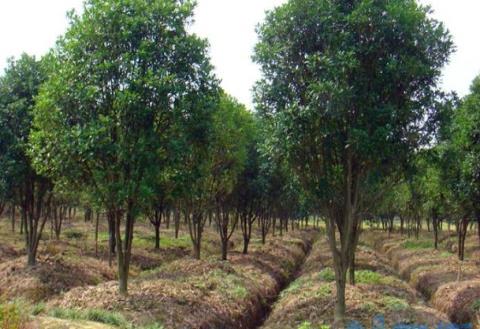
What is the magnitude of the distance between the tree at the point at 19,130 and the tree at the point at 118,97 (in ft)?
17.6

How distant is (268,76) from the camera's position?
1886 cm

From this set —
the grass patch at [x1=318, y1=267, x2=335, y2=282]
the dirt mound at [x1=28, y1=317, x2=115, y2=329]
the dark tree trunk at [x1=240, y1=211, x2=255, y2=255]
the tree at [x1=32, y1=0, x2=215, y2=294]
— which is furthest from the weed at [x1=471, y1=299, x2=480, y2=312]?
the dark tree trunk at [x1=240, y1=211, x2=255, y2=255]

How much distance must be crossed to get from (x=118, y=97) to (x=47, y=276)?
1105cm

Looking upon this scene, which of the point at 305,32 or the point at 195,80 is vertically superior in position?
the point at 305,32

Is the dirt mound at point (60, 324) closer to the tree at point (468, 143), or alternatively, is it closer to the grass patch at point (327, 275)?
the tree at point (468, 143)

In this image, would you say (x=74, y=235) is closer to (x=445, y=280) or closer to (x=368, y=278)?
(x=368, y=278)

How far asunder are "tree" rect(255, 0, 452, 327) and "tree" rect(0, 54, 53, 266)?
1141 cm

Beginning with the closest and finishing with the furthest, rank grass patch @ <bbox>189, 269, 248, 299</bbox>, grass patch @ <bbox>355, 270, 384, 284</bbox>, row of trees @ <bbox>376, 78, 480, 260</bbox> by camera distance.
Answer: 1. row of trees @ <bbox>376, 78, 480, 260</bbox>
2. grass patch @ <bbox>189, 269, 248, 299</bbox>
3. grass patch @ <bbox>355, 270, 384, 284</bbox>

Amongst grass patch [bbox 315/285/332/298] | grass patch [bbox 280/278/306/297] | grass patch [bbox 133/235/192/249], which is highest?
grass patch [bbox 315/285/332/298]

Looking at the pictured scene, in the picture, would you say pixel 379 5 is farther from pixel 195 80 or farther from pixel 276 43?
pixel 195 80

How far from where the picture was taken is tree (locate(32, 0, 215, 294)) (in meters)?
17.0

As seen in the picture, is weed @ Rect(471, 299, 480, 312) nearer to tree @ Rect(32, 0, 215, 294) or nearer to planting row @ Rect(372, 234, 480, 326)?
planting row @ Rect(372, 234, 480, 326)

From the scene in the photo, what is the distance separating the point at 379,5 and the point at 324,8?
1741 mm

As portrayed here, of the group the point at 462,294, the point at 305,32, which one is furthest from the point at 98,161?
the point at 462,294
